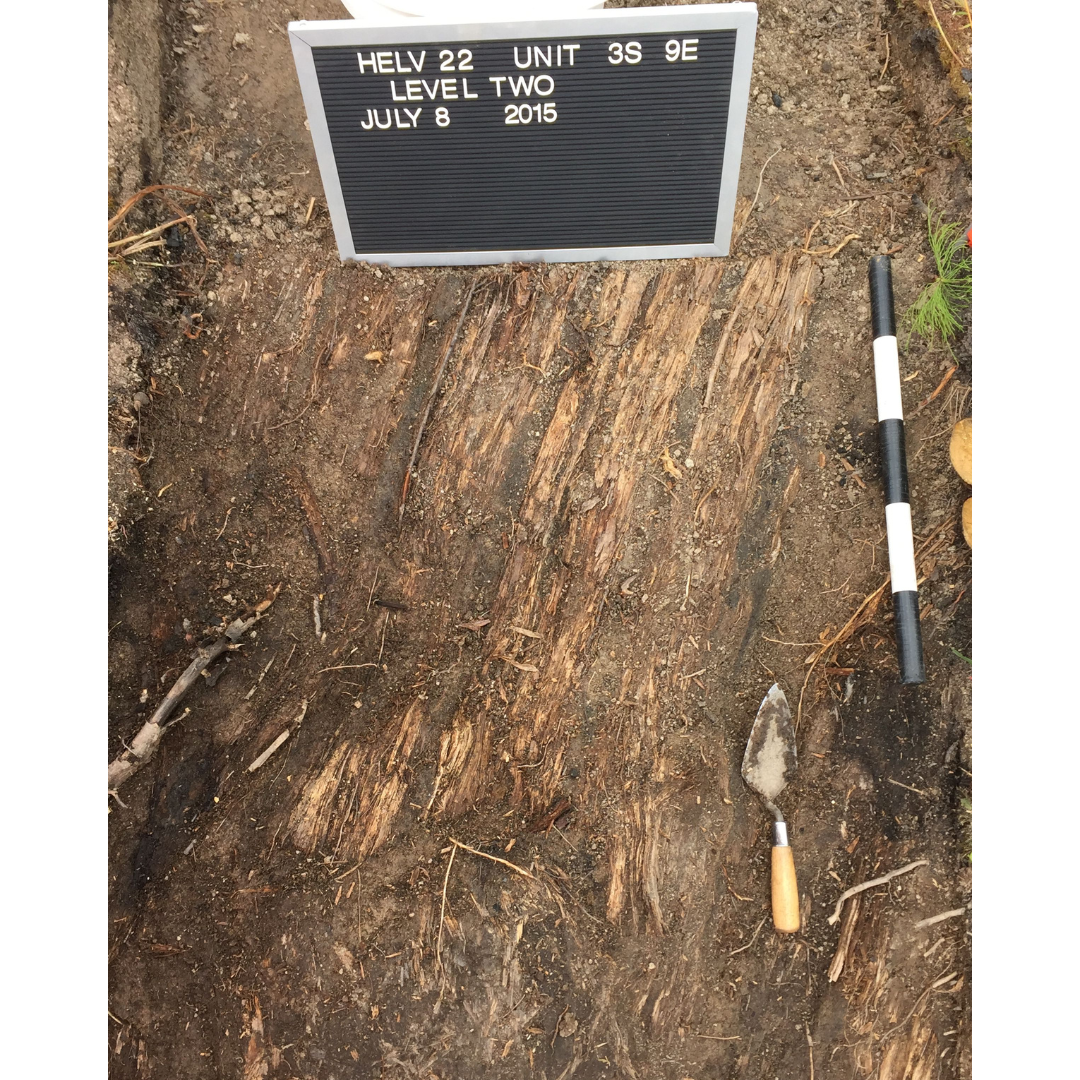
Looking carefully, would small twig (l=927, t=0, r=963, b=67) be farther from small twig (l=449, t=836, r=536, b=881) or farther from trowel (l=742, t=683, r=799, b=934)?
small twig (l=449, t=836, r=536, b=881)

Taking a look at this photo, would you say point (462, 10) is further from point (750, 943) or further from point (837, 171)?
point (750, 943)

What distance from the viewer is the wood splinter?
214 centimetres

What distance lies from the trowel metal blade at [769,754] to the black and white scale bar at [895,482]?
38 centimetres

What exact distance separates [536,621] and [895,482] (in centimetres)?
112

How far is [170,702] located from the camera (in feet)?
7.07

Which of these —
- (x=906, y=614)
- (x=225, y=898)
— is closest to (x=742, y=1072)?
(x=906, y=614)

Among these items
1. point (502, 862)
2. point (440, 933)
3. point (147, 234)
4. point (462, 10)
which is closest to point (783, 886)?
point (502, 862)

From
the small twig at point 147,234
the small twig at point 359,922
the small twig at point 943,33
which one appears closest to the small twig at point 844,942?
the small twig at point 359,922

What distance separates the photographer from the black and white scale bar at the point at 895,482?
6.84 feet

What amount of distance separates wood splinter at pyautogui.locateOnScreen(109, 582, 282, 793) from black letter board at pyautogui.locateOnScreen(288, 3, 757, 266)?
1.12 metres

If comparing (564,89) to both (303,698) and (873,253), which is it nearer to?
(873,253)

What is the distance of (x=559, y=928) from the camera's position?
2139 mm

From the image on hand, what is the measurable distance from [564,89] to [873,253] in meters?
1.08

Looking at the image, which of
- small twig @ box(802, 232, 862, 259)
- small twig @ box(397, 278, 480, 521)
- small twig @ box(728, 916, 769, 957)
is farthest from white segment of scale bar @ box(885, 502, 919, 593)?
small twig @ box(397, 278, 480, 521)
